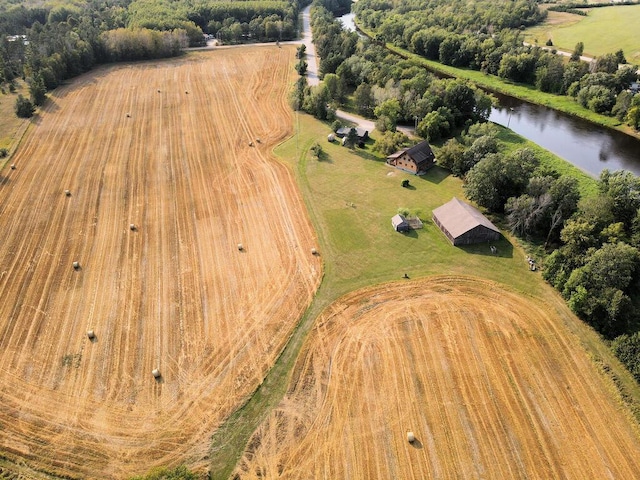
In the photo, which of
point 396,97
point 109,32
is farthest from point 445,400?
point 109,32

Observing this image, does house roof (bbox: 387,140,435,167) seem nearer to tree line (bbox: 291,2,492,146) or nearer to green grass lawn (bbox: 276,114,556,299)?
green grass lawn (bbox: 276,114,556,299)

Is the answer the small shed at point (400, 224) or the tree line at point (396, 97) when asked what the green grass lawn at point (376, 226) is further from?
the tree line at point (396, 97)

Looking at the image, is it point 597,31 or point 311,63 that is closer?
point 311,63

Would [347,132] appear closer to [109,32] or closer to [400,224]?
[400,224]

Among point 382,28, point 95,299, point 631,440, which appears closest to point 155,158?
point 95,299

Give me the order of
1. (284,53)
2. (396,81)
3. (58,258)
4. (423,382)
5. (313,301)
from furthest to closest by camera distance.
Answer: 1. (284,53)
2. (396,81)
3. (58,258)
4. (313,301)
5. (423,382)

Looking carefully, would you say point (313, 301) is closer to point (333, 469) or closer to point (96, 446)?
point (333, 469)
